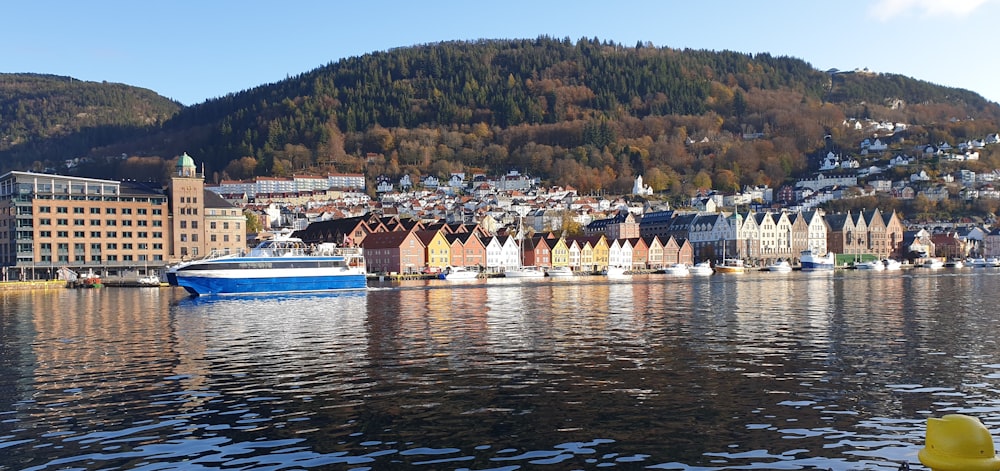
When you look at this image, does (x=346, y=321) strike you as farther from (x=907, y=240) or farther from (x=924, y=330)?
(x=907, y=240)

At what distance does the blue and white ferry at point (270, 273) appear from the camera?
212 feet

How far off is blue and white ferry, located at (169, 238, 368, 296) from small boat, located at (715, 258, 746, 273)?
71541mm

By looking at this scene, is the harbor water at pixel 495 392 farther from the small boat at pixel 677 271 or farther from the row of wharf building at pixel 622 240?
the small boat at pixel 677 271

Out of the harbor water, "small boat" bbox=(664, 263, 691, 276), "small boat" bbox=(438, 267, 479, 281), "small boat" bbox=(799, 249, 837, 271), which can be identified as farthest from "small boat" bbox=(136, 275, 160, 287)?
"small boat" bbox=(799, 249, 837, 271)

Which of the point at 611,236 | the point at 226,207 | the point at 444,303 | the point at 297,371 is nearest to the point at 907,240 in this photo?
the point at 611,236

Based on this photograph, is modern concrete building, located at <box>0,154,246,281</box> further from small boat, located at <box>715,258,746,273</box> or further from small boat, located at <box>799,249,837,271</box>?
small boat, located at <box>799,249,837,271</box>

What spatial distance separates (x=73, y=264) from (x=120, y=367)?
281 feet

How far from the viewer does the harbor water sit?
13727 millimetres

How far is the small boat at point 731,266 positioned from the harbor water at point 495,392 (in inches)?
3548

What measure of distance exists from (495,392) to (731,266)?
118 meters

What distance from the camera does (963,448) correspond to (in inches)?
348

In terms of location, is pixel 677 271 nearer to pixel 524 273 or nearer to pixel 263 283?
pixel 524 273

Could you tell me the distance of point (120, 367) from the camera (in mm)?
24062

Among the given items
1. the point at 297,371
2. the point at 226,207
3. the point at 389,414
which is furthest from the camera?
the point at 226,207
